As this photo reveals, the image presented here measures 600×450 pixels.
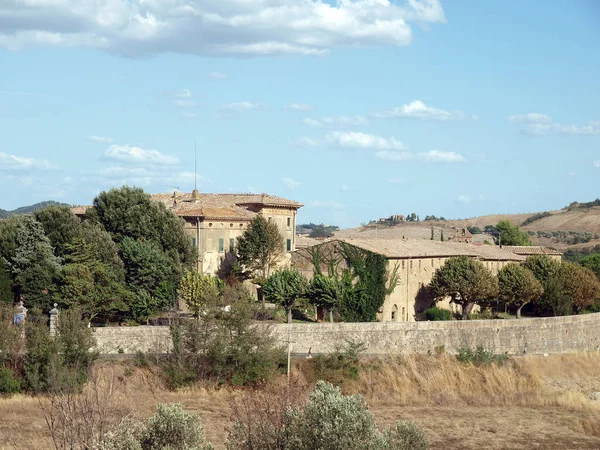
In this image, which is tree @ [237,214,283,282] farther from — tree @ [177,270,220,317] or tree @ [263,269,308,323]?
tree @ [177,270,220,317]

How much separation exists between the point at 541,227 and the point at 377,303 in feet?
421

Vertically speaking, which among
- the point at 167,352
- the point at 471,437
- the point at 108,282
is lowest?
the point at 471,437

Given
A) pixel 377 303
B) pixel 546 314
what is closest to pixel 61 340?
pixel 377 303

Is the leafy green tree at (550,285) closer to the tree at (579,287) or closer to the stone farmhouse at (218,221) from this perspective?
the tree at (579,287)

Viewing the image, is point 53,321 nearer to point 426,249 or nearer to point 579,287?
point 426,249

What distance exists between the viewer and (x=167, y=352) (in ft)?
136

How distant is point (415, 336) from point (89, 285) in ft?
47.6

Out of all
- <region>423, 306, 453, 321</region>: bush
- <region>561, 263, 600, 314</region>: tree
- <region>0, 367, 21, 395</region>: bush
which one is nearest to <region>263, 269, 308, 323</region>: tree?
<region>423, 306, 453, 321</region>: bush

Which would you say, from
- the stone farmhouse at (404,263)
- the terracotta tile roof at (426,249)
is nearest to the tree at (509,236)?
the terracotta tile roof at (426,249)

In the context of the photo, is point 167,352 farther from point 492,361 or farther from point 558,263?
point 558,263

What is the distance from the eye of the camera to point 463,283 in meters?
55.4

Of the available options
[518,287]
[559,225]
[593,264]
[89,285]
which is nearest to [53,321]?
[89,285]

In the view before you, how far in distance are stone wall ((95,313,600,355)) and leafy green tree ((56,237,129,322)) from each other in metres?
2.55

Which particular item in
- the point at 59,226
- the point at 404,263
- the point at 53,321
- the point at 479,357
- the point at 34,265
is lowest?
the point at 479,357
